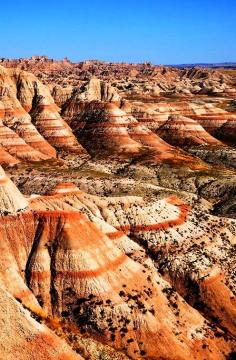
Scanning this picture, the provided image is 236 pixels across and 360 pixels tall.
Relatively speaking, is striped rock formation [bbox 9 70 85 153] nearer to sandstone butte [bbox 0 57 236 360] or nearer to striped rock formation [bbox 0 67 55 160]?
striped rock formation [bbox 0 67 55 160]

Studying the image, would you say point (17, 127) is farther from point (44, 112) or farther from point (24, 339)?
point (24, 339)

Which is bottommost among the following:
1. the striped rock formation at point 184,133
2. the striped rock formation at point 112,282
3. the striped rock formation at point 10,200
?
the striped rock formation at point 184,133

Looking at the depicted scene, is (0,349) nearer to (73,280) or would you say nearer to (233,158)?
(73,280)

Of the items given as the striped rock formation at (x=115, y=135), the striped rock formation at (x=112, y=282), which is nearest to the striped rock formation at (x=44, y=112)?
the striped rock formation at (x=115, y=135)

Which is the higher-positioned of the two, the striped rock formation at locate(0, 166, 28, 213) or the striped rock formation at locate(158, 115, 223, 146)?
the striped rock formation at locate(0, 166, 28, 213)

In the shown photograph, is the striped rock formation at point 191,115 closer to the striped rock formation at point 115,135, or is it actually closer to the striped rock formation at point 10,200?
the striped rock formation at point 115,135

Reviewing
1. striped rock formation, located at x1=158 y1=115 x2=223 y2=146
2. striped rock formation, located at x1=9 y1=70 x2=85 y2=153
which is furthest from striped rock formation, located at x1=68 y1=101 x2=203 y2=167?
striped rock formation, located at x1=158 y1=115 x2=223 y2=146

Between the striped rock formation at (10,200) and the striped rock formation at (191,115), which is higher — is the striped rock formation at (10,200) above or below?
above

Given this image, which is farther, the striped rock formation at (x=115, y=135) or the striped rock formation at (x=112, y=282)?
the striped rock formation at (x=115, y=135)

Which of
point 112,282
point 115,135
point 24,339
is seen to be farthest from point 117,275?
point 115,135

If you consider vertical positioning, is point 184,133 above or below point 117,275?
below

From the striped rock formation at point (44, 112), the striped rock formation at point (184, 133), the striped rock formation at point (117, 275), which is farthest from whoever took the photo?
the striped rock formation at point (184, 133)

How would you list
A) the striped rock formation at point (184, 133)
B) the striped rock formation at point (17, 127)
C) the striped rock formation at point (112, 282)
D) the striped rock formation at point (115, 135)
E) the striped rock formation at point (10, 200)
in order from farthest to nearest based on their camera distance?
the striped rock formation at point (184, 133), the striped rock formation at point (115, 135), the striped rock formation at point (17, 127), the striped rock formation at point (10, 200), the striped rock formation at point (112, 282)

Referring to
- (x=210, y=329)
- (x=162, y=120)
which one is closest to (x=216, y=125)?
(x=162, y=120)
